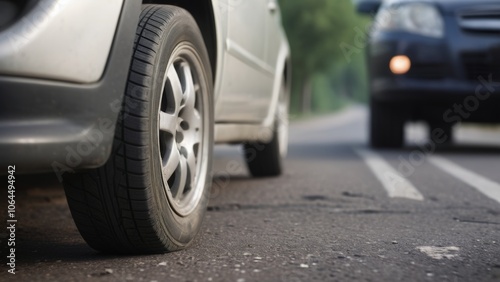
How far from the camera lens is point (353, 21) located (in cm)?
4147

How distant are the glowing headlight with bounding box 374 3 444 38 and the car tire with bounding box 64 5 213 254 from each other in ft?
15.4

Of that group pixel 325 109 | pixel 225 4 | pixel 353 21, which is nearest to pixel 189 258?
pixel 225 4

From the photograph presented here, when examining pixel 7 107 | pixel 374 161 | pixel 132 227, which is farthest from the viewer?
pixel 374 161

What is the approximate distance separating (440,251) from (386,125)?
5.71 m

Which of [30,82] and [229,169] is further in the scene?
[229,169]

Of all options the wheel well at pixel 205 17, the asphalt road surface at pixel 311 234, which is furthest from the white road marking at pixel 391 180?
the wheel well at pixel 205 17

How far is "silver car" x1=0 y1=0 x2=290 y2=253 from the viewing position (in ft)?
7.13

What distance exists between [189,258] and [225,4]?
4.02 feet

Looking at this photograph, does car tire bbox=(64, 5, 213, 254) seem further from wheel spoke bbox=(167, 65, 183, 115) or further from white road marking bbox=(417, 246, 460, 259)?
white road marking bbox=(417, 246, 460, 259)

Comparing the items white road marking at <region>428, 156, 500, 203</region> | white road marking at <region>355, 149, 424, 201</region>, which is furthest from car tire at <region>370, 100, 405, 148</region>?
white road marking at <region>428, 156, 500, 203</region>

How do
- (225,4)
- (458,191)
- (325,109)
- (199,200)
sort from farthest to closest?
(325,109)
(458,191)
(225,4)
(199,200)

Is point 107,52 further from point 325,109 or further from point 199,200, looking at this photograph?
point 325,109

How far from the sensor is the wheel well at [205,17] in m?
3.28

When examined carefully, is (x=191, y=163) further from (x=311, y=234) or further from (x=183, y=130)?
(x=311, y=234)
